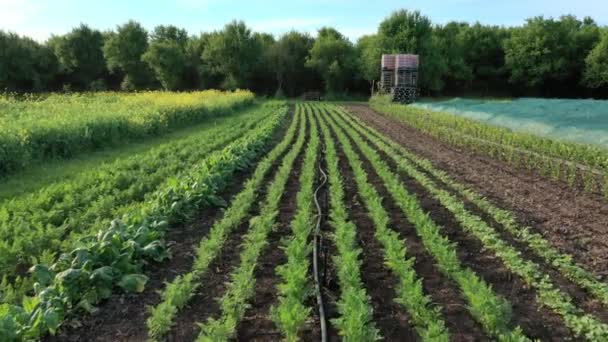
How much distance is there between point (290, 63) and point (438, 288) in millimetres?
48090

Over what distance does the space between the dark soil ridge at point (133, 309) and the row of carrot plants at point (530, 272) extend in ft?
11.5

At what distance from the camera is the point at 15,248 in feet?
15.5

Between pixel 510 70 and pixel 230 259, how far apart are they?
51.8m

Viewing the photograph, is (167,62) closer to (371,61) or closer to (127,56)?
(127,56)

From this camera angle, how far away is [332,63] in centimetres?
4978

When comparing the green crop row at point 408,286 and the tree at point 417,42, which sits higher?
the tree at point 417,42

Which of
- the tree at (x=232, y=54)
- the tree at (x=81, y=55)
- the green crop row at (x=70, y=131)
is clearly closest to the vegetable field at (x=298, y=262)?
the green crop row at (x=70, y=131)

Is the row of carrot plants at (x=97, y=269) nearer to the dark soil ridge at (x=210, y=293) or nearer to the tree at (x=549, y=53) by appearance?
the dark soil ridge at (x=210, y=293)

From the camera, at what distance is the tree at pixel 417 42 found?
46125 mm

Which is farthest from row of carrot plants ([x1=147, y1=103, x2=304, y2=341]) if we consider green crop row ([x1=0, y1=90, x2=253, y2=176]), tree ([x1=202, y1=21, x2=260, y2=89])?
tree ([x1=202, y1=21, x2=260, y2=89])

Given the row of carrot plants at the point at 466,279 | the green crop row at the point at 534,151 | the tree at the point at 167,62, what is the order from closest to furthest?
1. the row of carrot plants at the point at 466,279
2. the green crop row at the point at 534,151
3. the tree at the point at 167,62

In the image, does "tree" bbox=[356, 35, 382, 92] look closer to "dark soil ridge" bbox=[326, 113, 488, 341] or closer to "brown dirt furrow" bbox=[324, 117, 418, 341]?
"brown dirt furrow" bbox=[324, 117, 418, 341]

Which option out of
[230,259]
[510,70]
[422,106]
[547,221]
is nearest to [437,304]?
[230,259]

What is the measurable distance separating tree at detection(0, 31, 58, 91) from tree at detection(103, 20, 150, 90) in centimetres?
601
